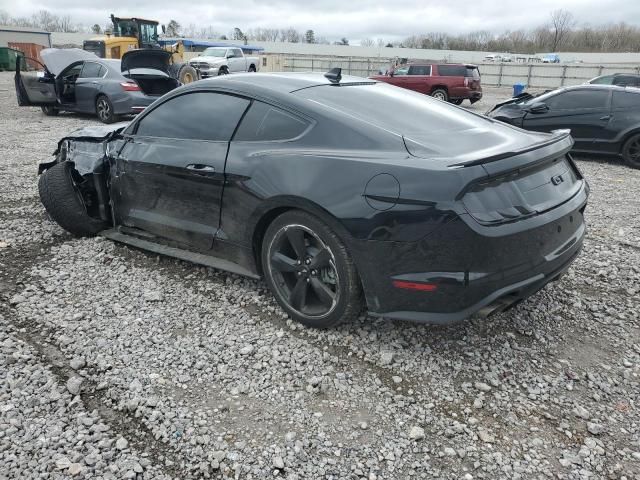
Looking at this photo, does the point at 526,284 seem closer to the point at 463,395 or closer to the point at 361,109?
the point at 463,395

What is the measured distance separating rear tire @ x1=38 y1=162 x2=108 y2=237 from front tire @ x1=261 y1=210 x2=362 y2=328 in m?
2.06

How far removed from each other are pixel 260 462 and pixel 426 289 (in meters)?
1.15

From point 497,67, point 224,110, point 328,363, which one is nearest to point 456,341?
point 328,363

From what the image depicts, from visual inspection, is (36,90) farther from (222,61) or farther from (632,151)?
(222,61)

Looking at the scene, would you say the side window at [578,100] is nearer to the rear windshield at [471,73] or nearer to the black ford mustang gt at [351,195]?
the black ford mustang gt at [351,195]

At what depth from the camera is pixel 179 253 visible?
379cm

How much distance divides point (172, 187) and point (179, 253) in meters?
0.50

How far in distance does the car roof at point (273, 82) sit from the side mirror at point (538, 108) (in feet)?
21.5

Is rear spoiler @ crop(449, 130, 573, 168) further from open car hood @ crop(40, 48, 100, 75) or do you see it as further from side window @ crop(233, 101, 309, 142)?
open car hood @ crop(40, 48, 100, 75)

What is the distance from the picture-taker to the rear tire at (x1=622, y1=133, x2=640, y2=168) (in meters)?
8.23

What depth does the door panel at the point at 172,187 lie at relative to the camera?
3420 millimetres

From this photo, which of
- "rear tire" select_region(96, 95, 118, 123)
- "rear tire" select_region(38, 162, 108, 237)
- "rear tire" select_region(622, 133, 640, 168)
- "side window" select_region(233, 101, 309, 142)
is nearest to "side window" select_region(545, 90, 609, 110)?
"rear tire" select_region(622, 133, 640, 168)

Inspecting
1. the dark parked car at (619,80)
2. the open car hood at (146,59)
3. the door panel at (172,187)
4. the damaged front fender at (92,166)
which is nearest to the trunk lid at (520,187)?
the door panel at (172,187)

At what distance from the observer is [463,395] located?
2631 mm
